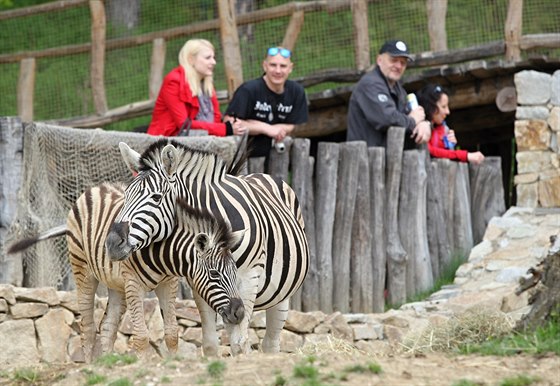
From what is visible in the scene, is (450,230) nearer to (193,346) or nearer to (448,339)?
(193,346)

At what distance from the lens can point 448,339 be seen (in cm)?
821

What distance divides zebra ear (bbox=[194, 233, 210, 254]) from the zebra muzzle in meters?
0.42

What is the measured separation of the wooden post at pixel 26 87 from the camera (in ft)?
54.8

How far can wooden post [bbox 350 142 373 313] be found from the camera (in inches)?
511

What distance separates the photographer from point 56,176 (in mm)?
11195

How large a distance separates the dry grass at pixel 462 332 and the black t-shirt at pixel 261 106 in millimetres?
4116

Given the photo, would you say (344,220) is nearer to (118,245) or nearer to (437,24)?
(437,24)

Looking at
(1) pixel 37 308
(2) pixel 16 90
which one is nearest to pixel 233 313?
(1) pixel 37 308

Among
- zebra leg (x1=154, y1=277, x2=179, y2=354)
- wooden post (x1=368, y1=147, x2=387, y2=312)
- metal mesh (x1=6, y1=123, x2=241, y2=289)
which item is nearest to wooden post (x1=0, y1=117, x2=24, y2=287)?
metal mesh (x1=6, y1=123, x2=241, y2=289)

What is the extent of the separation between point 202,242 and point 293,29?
7149 millimetres

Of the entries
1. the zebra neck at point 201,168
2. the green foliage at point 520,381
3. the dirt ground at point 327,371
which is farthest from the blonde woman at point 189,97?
the green foliage at point 520,381

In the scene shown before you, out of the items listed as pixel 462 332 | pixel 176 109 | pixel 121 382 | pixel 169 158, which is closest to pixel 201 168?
pixel 169 158

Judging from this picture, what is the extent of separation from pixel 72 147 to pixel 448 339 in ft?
14.0

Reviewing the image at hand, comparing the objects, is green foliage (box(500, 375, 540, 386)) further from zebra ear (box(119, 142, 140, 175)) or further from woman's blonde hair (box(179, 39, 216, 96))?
woman's blonde hair (box(179, 39, 216, 96))
